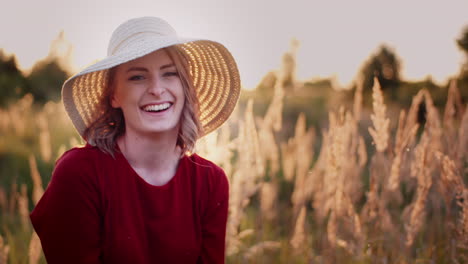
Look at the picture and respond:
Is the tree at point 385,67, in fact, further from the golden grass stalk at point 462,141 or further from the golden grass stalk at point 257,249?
the golden grass stalk at point 257,249

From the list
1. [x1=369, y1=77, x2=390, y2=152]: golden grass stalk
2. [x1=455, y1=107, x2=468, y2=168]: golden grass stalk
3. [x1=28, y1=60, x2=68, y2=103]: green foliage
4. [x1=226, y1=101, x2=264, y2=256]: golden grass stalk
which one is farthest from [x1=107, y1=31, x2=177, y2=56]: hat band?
[x1=28, y1=60, x2=68, y2=103]: green foliage

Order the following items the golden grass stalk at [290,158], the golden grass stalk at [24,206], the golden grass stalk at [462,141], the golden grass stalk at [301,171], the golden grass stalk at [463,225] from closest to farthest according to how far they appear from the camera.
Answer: the golden grass stalk at [463,225] → the golden grass stalk at [462,141] → the golden grass stalk at [24,206] → the golden grass stalk at [301,171] → the golden grass stalk at [290,158]

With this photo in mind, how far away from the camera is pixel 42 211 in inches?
65.1

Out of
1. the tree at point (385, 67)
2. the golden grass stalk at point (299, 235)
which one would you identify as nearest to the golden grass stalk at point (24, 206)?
the golden grass stalk at point (299, 235)

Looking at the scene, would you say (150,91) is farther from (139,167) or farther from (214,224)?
(214,224)

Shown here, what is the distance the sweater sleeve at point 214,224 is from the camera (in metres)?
1.91

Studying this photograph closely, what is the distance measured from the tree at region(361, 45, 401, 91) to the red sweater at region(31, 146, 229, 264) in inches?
282

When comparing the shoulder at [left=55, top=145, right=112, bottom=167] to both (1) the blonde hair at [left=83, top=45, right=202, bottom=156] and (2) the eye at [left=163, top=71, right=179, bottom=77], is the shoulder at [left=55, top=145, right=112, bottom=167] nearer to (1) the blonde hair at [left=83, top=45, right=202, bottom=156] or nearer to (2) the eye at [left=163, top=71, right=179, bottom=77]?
(1) the blonde hair at [left=83, top=45, right=202, bottom=156]

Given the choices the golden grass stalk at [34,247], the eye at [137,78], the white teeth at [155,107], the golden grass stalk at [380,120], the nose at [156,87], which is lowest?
the golden grass stalk at [34,247]

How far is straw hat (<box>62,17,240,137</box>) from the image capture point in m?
1.64

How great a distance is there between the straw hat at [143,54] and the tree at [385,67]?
22.2ft

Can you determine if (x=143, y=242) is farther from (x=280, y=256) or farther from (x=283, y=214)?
(x=283, y=214)

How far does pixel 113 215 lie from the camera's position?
1680mm

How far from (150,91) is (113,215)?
0.49 meters
